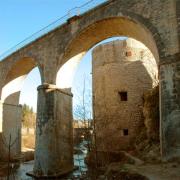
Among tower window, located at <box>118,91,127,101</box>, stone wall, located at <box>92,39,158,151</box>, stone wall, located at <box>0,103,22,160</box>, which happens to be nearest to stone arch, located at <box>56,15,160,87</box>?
stone wall, located at <box>92,39,158,151</box>

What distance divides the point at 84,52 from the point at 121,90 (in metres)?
3.81

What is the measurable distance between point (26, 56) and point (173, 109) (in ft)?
32.1

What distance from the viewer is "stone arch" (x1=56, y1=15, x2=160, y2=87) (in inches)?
396

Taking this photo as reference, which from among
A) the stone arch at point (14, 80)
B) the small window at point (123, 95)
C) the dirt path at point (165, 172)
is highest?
the stone arch at point (14, 80)

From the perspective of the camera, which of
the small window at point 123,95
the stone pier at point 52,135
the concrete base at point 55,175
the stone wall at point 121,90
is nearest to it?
the concrete base at point 55,175

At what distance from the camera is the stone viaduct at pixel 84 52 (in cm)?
895

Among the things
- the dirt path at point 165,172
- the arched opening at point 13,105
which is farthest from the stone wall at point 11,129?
the dirt path at point 165,172

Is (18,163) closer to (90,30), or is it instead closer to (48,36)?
(48,36)

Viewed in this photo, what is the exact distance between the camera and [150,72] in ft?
55.4

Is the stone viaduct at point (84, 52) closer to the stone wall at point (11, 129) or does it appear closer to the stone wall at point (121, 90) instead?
the stone wall at point (121, 90)

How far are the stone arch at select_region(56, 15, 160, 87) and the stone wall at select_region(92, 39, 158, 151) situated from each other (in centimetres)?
341

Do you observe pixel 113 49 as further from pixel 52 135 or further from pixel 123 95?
pixel 52 135

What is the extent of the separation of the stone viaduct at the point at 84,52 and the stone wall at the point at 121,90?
3.08m

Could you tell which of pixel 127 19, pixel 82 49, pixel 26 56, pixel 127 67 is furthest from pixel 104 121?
pixel 127 19
